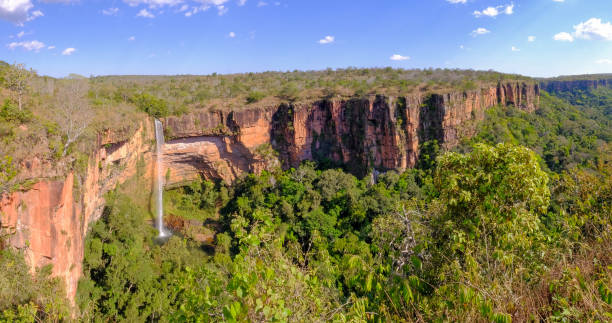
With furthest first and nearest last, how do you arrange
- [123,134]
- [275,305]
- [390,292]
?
[123,134]
[390,292]
[275,305]

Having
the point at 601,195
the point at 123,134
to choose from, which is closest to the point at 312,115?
the point at 123,134

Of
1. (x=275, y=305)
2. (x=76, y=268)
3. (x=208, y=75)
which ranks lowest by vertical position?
(x=76, y=268)

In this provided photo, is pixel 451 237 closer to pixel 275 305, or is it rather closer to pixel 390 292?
pixel 390 292

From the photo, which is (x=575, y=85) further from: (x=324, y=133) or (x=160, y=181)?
(x=160, y=181)

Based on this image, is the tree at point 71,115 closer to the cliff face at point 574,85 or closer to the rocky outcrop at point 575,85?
the rocky outcrop at point 575,85

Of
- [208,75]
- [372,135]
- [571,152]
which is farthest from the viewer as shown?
[208,75]

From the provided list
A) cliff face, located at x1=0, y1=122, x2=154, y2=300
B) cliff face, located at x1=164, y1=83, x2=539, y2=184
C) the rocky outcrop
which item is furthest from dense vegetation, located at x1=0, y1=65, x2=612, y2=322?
the rocky outcrop

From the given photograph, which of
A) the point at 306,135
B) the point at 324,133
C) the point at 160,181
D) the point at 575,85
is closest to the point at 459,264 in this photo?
the point at 160,181
